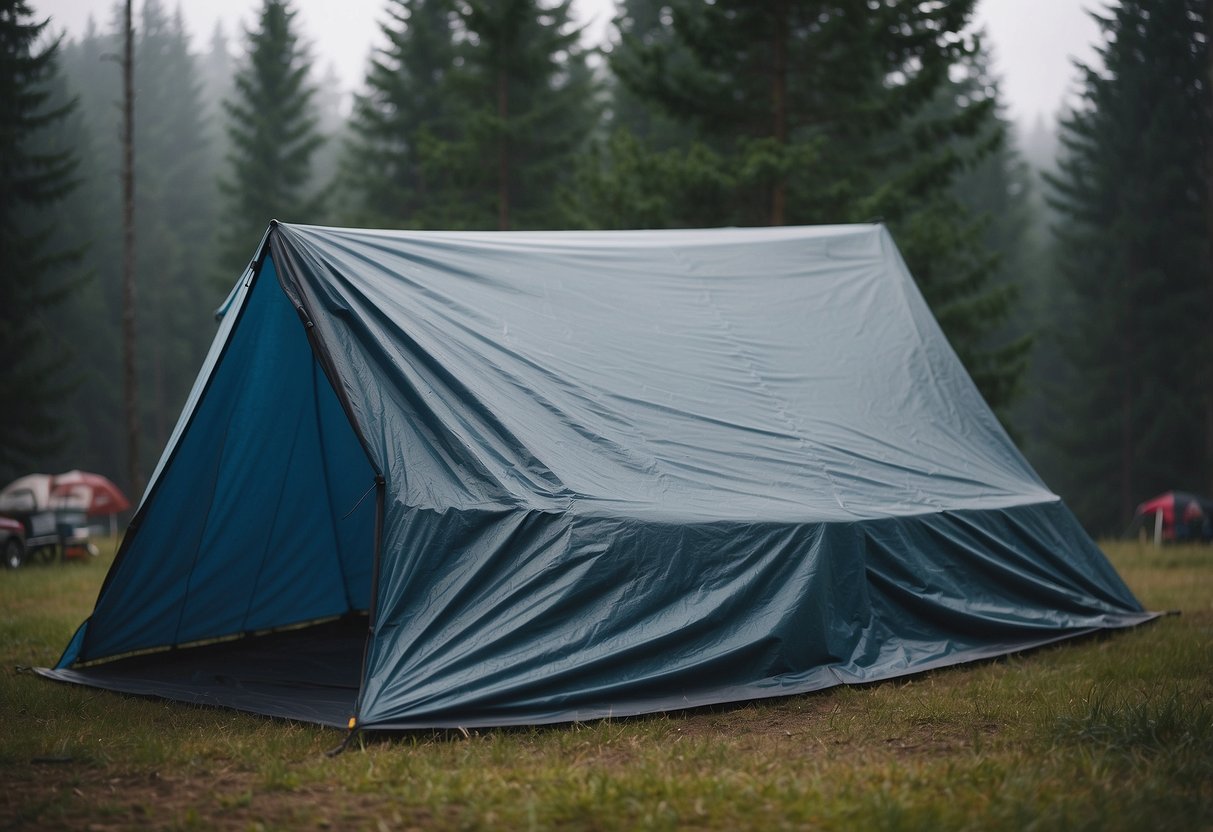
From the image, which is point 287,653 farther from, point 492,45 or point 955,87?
point 955,87

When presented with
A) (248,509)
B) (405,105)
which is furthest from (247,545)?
(405,105)

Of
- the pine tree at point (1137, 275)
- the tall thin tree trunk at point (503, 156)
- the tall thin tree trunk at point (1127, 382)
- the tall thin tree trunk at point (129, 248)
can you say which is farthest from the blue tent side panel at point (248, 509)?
the tall thin tree trunk at point (1127, 382)

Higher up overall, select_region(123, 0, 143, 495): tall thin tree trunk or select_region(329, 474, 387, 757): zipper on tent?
select_region(123, 0, 143, 495): tall thin tree trunk

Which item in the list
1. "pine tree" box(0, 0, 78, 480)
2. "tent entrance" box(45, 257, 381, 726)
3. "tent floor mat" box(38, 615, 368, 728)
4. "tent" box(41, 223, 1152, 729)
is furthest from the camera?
"pine tree" box(0, 0, 78, 480)

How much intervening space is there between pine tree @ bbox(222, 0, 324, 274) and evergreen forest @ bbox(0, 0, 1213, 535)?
7 cm

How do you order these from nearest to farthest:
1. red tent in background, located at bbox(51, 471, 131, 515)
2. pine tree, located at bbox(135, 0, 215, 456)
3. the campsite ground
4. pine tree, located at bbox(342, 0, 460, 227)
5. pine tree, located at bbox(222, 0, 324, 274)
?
1. the campsite ground
2. red tent in background, located at bbox(51, 471, 131, 515)
3. pine tree, located at bbox(342, 0, 460, 227)
4. pine tree, located at bbox(222, 0, 324, 274)
5. pine tree, located at bbox(135, 0, 215, 456)

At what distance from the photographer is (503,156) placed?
19.1 m

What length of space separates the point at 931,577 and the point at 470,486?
2360 mm

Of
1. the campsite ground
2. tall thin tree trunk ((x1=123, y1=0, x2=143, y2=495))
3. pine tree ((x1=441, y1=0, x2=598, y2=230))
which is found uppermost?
pine tree ((x1=441, y1=0, x2=598, y2=230))

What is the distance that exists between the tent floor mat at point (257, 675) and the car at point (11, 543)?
507cm

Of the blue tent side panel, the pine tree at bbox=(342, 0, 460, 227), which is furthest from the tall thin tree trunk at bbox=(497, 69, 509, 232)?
the blue tent side panel

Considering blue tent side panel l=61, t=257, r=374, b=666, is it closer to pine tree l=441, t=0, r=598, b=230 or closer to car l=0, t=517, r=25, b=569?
car l=0, t=517, r=25, b=569

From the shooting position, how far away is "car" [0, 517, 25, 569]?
33.0 feet

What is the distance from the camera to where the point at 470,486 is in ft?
15.0
